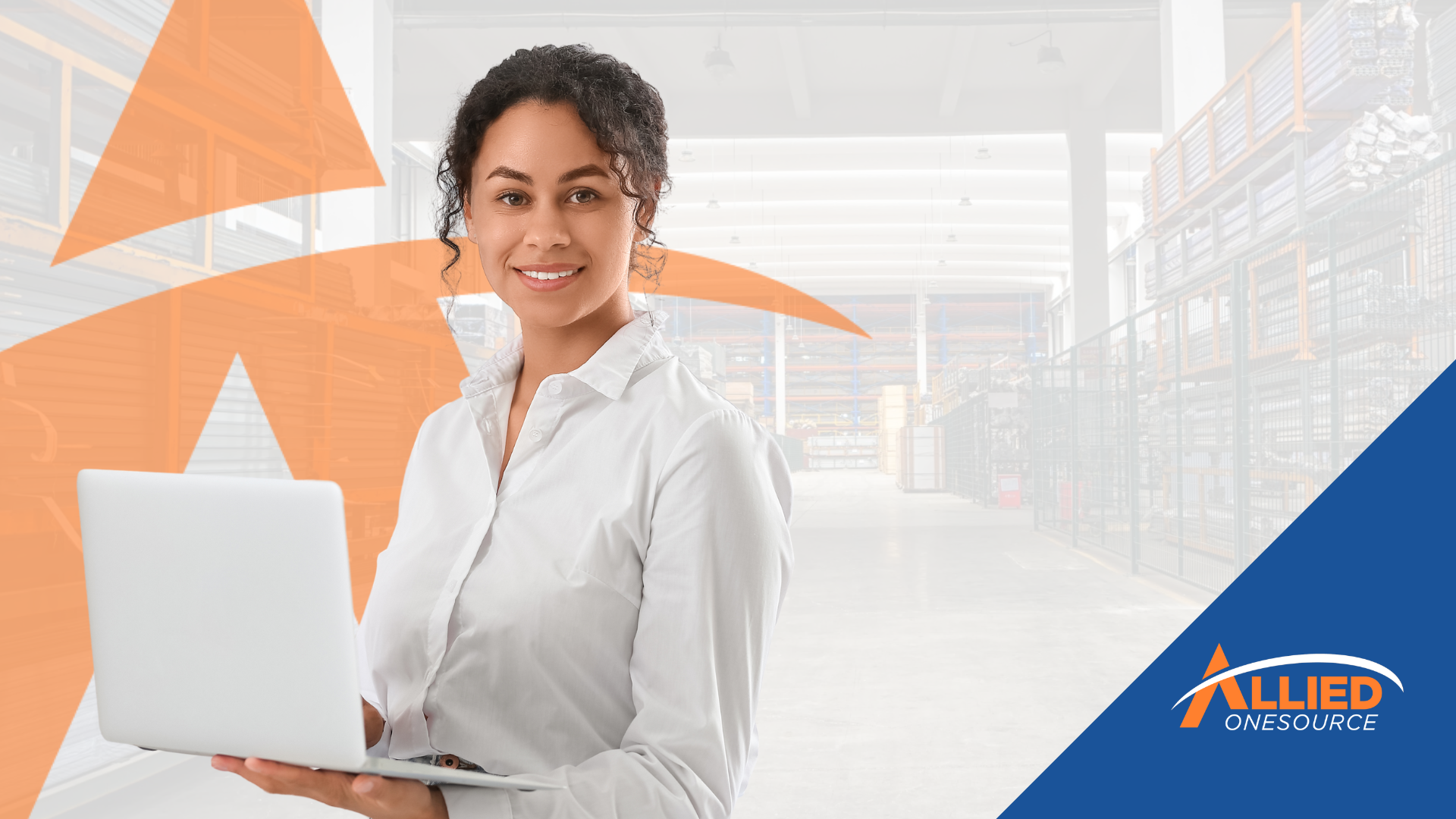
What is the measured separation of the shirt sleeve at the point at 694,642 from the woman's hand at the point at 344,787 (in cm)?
3

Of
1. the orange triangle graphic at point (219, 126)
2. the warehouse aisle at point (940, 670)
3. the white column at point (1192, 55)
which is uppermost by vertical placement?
the white column at point (1192, 55)

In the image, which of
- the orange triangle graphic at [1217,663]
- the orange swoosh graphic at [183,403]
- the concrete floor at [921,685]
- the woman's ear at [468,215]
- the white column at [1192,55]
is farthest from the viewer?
the white column at [1192,55]

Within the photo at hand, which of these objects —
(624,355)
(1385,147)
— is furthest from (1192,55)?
(624,355)

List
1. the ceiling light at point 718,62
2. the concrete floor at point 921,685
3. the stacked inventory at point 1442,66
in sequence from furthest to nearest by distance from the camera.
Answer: the ceiling light at point 718,62 → the stacked inventory at point 1442,66 → the concrete floor at point 921,685

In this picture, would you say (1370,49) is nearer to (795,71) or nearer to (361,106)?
(361,106)

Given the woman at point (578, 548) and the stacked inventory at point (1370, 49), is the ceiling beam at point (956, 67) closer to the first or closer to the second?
the stacked inventory at point (1370, 49)

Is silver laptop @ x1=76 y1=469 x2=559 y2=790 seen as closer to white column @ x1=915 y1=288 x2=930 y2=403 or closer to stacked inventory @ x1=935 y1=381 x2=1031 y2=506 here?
stacked inventory @ x1=935 y1=381 x2=1031 y2=506

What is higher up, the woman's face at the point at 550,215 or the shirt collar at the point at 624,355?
the woman's face at the point at 550,215

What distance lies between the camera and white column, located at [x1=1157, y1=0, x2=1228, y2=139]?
23.4 feet

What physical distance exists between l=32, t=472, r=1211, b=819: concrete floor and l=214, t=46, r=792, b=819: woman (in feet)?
7.29

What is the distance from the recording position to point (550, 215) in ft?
3.09

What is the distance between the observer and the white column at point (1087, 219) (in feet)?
31.7

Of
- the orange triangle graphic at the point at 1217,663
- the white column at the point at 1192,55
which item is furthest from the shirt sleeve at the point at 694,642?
the white column at the point at 1192,55

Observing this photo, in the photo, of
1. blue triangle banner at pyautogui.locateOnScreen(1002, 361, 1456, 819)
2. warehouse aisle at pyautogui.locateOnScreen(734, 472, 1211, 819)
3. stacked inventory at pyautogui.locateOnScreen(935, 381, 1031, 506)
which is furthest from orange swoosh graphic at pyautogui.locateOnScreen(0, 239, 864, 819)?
stacked inventory at pyautogui.locateOnScreen(935, 381, 1031, 506)
